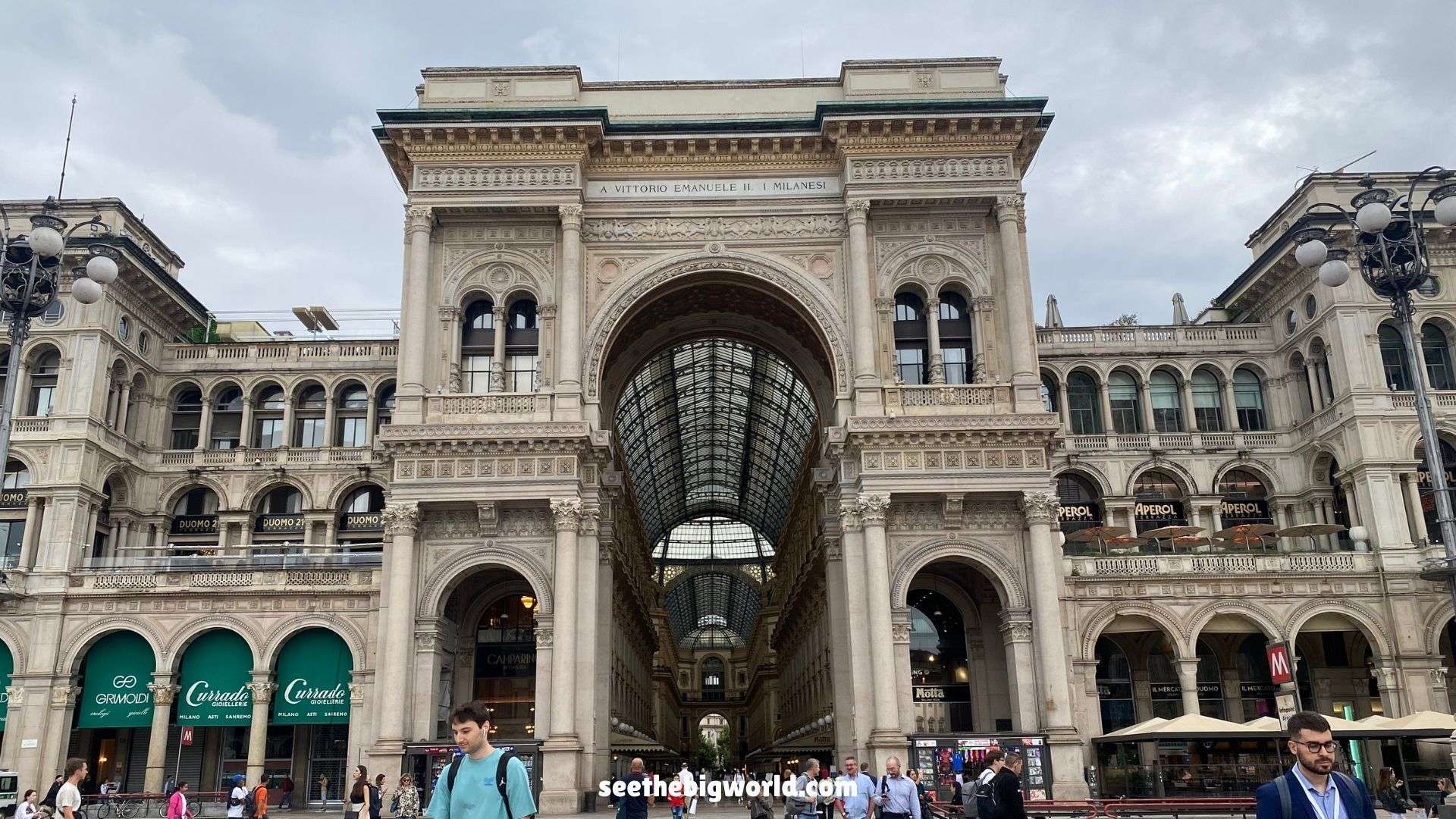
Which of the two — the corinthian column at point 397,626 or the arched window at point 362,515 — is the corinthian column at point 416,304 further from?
the arched window at point 362,515

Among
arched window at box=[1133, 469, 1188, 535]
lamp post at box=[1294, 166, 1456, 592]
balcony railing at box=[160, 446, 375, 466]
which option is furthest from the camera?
arched window at box=[1133, 469, 1188, 535]

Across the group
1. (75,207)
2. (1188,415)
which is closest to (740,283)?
(1188,415)

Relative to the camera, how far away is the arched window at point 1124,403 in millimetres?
51906

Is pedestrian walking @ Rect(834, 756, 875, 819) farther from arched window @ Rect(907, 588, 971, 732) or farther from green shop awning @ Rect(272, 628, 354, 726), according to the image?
green shop awning @ Rect(272, 628, 354, 726)

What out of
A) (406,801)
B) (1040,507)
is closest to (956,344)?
(1040,507)

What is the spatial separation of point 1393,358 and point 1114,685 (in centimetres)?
1800

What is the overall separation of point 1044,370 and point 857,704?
2301cm

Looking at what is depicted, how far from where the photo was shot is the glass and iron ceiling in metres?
62.7

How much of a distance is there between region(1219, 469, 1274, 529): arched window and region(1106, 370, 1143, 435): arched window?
4499 millimetres

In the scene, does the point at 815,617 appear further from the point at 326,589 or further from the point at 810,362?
the point at 326,589

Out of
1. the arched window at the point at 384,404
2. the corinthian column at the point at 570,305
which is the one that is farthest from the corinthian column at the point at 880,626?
the arched window at the point at 384,404

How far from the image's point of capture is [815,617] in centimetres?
5716

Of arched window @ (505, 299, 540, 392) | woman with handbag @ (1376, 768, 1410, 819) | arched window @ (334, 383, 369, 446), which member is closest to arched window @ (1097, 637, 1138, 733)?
woman with handbag @ (1376, 768, 1410, 819)

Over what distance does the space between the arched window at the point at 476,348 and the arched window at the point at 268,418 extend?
53.1ft
